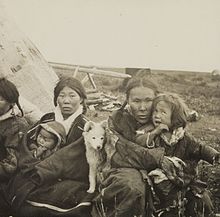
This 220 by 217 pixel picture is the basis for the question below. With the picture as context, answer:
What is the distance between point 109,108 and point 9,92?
1181 mm

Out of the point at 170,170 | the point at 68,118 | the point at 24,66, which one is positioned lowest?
the point at 170,170

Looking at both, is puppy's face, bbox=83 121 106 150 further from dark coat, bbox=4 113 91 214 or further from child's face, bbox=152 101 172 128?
child's face, bbox=152 101 172 128

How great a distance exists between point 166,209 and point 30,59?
2.38m

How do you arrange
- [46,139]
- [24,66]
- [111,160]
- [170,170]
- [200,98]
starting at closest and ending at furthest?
[170,170], [111,160], [46,139], [200,98], [24,66]

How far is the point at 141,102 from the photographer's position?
23.3 ft

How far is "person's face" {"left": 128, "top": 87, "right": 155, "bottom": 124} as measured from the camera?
7086 millimetres

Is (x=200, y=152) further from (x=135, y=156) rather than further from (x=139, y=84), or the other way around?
(x=139, y=84)

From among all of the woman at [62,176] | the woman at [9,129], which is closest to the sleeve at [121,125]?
the woman at [62,176]

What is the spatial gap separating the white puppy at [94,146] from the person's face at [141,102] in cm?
38

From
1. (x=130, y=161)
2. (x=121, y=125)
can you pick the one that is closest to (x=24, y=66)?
(x=121, y=125)

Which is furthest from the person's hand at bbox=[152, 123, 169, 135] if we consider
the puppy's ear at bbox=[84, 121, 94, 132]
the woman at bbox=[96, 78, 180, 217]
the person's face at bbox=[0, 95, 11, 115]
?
the person's face at bbox=[0, 95, 11, 115]

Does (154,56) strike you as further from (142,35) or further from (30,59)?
(30,59)

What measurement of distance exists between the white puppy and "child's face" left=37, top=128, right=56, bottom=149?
378mm

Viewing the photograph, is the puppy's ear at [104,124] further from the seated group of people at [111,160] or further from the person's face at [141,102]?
the person's face at [141,102]
